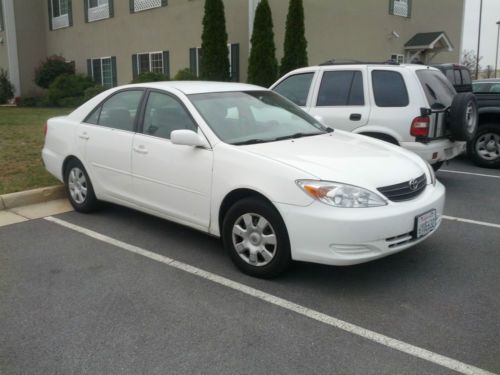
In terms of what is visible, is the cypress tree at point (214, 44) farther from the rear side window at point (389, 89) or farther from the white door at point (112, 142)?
the white door at point (112, 142)

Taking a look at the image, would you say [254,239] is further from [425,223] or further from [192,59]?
[192,59]

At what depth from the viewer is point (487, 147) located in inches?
365

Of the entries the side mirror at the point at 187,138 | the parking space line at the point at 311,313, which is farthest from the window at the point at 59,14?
the side mirror at the point at 187,138

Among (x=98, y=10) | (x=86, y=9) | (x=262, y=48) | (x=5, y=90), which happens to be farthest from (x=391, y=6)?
(x=5, y=90)

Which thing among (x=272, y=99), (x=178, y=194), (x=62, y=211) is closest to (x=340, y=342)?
(x=178, y=194)

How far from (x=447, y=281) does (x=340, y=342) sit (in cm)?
142

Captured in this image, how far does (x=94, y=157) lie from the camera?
5.77m

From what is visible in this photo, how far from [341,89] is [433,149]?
61.5 inches

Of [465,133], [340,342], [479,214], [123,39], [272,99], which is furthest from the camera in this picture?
[123,39]

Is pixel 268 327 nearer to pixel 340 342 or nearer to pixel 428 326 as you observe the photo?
pixel 340 342

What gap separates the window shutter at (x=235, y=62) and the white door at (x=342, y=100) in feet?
31.2

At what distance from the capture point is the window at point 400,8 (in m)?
19.5

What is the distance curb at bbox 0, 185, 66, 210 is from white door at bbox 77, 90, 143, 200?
1171mm

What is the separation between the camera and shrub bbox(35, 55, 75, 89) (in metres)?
23.1
